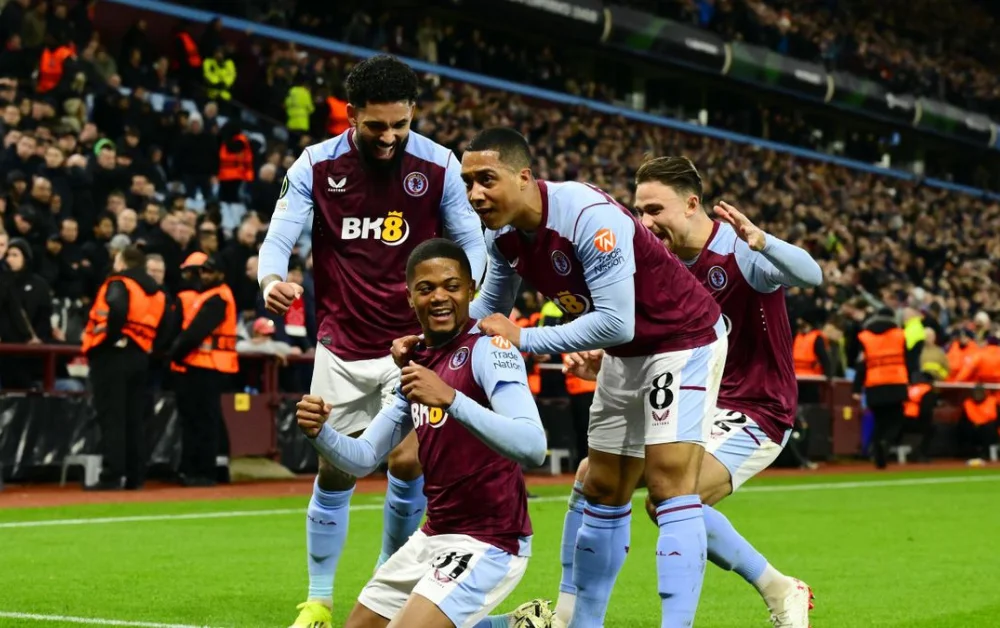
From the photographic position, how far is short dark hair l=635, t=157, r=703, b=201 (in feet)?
20.2

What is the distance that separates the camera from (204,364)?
46.8 ft

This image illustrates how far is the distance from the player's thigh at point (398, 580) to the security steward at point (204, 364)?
9187mm

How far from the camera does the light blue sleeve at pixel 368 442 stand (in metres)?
5.07

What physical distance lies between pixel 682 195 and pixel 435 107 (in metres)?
21.1

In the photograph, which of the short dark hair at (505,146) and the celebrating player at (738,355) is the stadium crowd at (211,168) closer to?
the celebrating player at (738,355)

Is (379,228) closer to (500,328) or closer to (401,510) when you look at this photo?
(401,510)

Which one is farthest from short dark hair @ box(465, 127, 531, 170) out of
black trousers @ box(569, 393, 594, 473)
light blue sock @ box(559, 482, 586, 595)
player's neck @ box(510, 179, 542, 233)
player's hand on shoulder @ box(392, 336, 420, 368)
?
black trousers @ box(569, 393, 594, 473)

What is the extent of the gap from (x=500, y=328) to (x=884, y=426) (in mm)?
16613

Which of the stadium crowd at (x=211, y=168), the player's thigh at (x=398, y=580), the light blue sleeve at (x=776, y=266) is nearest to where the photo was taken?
the player's thigh at (x=398, y=580)

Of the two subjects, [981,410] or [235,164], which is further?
[981,410]

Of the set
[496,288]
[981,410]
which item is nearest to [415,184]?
[496,288]

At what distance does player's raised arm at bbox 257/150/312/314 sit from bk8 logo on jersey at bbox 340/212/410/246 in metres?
0.22

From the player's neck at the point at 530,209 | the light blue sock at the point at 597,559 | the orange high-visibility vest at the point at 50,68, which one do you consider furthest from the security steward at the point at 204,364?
the player's neck at the point at 530,209

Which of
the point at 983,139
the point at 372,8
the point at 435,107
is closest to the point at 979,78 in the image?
the point at 983,139
